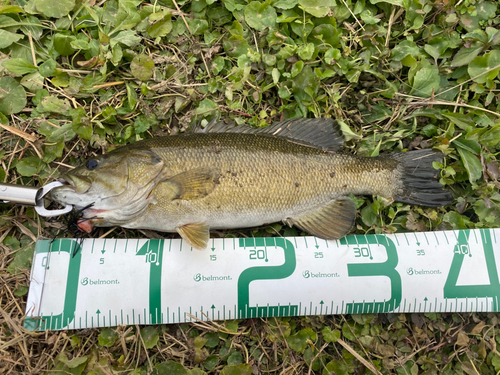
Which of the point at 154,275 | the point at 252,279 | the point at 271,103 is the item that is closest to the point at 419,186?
the point at 271,103

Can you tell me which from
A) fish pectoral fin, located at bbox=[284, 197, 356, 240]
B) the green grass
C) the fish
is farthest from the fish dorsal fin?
fish pectoral fin, located at bbox=[284, 197, 356, 240]

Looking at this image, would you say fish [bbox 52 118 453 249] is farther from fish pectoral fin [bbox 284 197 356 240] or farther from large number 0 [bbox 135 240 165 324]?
large number 0 [bbox 135 240 165 324]

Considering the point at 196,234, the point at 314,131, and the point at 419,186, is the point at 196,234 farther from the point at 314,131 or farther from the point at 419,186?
the point at 419,186

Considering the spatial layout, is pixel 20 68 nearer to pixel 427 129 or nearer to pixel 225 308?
pixel 225 308

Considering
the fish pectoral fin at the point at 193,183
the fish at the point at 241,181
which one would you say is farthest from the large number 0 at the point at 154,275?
the fish pectoral fin at the point at 193,183

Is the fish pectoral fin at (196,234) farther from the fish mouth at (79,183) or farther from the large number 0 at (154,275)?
the fish mouth at (79,183)

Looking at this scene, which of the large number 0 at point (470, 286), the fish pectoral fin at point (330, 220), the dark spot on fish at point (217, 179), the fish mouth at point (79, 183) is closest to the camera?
the fish mouth at point (79, 183)
